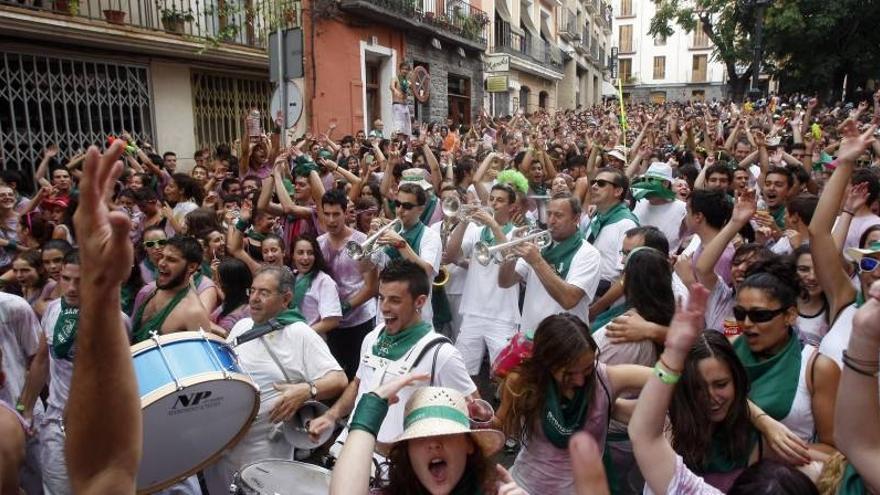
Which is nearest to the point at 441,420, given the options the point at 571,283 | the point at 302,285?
the point at 571,283

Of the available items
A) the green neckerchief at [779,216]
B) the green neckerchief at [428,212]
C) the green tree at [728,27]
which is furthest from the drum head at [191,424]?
the green tree at [728,27]

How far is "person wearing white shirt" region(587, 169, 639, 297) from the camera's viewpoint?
4949 mm

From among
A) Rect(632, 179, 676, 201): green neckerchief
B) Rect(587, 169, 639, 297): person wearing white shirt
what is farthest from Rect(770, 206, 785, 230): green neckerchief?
Rect(587, 169, 639, 297): person wearing white shirt

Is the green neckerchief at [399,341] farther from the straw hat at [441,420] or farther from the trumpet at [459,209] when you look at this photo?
the trumpet at [459,209]

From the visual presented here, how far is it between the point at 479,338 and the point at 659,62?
64.2m

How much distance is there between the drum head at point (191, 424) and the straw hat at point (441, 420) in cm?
107

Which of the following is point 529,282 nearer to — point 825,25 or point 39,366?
point 39,366

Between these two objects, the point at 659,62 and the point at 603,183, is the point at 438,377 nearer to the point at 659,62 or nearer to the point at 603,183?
the point at 603,183

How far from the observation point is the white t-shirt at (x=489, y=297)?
15.9 feet

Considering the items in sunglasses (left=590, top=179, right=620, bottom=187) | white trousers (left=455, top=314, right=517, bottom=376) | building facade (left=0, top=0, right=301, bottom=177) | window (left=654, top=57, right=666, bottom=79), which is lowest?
white trousers (left=455, top=314, right=517, bottom=376)

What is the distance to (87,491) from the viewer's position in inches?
47.7

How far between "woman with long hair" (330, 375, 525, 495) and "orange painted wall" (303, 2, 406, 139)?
1387cm

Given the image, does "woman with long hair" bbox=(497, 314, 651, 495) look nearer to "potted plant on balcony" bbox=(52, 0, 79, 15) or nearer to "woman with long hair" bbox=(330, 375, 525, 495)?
"woman with long hair" bbox=(330, 375, 525, 495)

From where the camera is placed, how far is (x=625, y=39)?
65.0m
